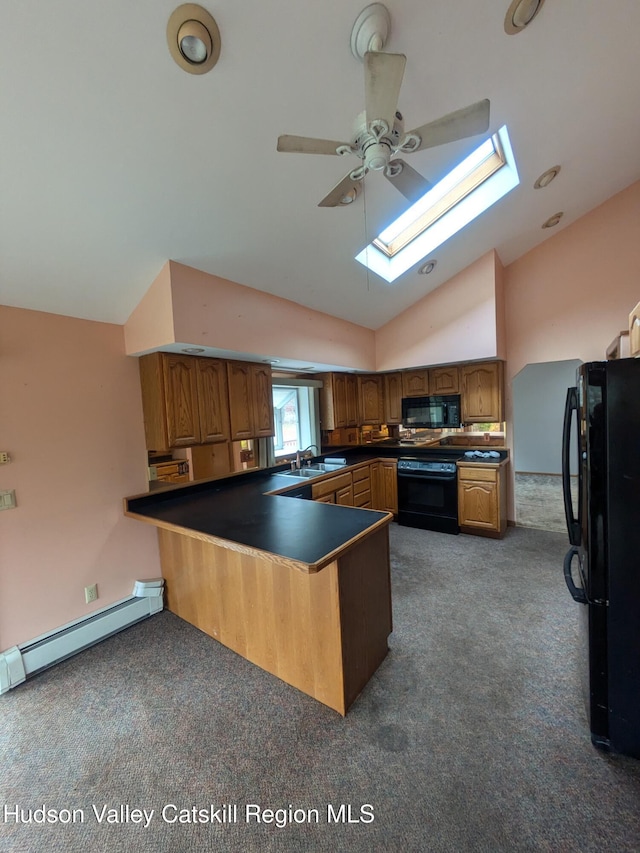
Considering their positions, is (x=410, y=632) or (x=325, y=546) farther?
(x=410, y=632)

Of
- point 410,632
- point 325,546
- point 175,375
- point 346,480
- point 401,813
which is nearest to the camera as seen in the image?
point 401,813

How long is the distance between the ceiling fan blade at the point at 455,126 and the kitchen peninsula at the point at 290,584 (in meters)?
1.78

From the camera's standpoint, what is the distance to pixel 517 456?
415 centimetres

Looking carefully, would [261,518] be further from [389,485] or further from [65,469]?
[389,485]

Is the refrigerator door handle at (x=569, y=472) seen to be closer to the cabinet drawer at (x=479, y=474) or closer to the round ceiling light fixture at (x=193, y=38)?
the cabinet drawer at (x=479, y=474)

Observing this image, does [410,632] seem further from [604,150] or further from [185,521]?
[604,150]

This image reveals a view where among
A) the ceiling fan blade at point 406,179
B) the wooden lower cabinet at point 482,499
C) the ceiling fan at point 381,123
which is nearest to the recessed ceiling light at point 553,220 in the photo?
the wooden lower cabinet at point 482,499

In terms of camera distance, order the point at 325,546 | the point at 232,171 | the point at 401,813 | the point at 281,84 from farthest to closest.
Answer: the point at 232,171
the point at 325,546
the point at 281,84
the point at 401,813

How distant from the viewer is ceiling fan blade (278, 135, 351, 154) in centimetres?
125

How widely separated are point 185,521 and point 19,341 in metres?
1.57

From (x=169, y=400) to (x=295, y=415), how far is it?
2.03 metres

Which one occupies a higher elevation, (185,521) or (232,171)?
(232,171)

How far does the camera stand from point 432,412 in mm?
4484

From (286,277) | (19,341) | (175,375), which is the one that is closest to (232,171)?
(286,277)
